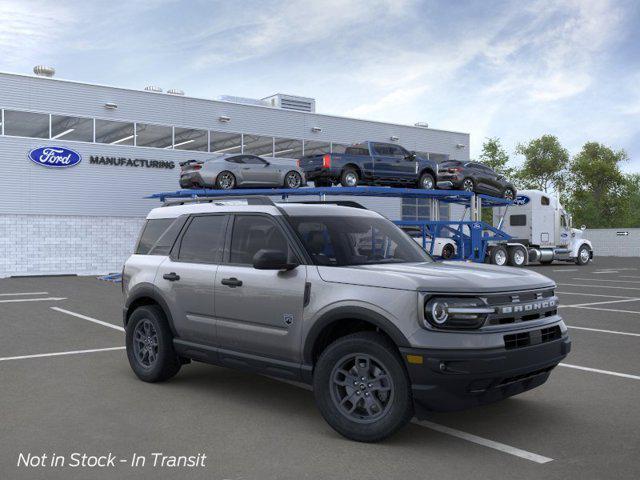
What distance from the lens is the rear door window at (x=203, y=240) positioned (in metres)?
6.49

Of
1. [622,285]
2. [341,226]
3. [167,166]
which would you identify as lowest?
[622,285]

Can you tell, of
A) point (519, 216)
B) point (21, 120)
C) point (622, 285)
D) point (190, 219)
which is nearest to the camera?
point (190, 219)

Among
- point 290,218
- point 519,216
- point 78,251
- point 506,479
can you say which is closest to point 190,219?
point 290,218

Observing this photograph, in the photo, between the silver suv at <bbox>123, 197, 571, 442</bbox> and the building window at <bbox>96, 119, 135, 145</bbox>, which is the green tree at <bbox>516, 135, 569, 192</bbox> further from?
the silver suv at <bbox>123, 197, 571, 442</bbox>

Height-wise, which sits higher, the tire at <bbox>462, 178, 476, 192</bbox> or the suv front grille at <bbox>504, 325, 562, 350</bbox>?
the tire at <bbox>462, 178, 476, 192</bbox>

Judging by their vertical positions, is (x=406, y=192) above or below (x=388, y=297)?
above

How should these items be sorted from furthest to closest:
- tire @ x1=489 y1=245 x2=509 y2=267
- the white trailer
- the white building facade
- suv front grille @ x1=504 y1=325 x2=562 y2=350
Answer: the white trailer, tire @ x1=489 y1=245 x2=509 y2=267, the white building facade, suv front grille @ x1=504 y1=325 x2=562 y2=350

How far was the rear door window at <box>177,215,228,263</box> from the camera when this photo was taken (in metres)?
6.49

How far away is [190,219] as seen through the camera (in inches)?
274

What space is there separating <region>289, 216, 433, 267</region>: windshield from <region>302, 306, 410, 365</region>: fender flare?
1.75 feet

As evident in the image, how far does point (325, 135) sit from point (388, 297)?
1219 inches

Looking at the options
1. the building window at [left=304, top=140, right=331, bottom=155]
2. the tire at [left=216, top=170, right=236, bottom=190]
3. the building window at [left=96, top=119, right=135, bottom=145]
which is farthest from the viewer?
the building window at [left=304, top=140, right=331, bottom=155]

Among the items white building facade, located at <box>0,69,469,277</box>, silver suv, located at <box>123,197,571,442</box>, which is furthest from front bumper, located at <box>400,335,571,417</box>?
white building facade, located at <box>0,69,469,277</box>

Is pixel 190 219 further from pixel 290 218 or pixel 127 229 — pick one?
pixel 127 229
